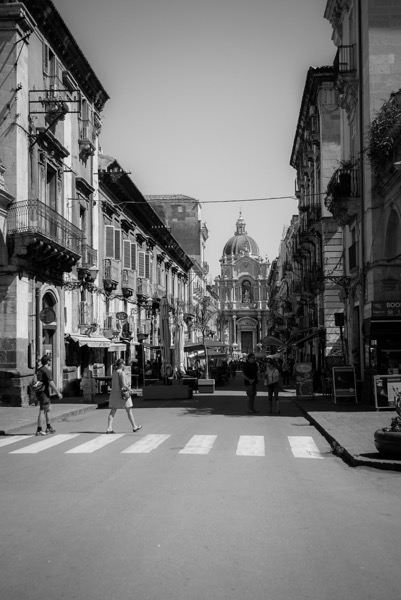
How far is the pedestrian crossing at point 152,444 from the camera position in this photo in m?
13.9

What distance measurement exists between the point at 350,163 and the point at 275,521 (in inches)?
784

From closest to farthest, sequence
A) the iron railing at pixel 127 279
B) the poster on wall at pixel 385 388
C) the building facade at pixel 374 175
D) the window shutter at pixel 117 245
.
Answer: the poster on wall at pixel 385 388 → the building facade at pixel 374 175 → the window shutter at pixel 117 245 → the iron railing at pixel 127 279

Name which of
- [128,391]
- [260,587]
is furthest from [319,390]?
[260,587]

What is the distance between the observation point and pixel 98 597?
5648mm

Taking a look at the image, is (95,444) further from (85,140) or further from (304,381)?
(85,140)

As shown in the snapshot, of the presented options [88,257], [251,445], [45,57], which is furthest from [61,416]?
[88,257]

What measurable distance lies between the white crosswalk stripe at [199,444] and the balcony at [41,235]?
37.1 ft

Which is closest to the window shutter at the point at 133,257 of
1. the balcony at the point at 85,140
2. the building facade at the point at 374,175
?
the balcony at the point at 85,140

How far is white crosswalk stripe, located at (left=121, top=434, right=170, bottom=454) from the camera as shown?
14008 mm

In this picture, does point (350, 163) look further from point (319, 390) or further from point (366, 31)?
point (319, 390)

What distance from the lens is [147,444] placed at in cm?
1507

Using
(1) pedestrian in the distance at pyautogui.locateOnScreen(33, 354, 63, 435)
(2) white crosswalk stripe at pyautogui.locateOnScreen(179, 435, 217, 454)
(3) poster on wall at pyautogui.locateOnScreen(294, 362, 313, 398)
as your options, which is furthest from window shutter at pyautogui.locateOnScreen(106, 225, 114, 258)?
(2) white crosswalk stripe at pyautogui.locateOnScreen(179, 435, 217, 454)

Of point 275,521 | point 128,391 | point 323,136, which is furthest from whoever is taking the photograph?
point 323,136

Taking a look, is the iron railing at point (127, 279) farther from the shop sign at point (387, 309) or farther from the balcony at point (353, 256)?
the shop sign at point (387, 309)
